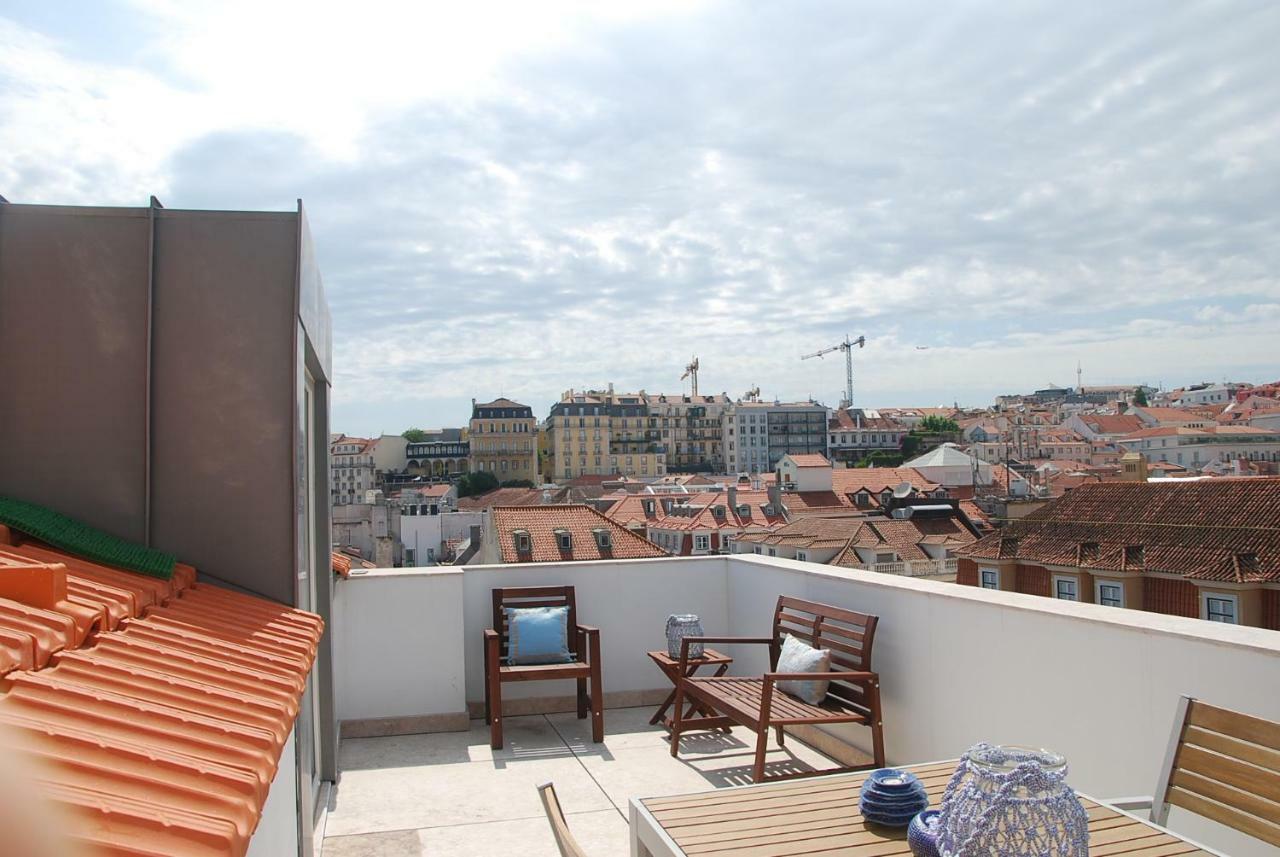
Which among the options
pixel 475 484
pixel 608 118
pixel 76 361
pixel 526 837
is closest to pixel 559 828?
pixel 76 361

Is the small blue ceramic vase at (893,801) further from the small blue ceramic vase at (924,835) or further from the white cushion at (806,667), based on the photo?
the white cushion at (806,667)

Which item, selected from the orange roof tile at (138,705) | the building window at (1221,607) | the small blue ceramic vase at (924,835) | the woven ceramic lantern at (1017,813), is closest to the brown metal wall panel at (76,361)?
the orange roof tile at (138,705)

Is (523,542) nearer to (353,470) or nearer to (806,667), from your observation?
(806,667)

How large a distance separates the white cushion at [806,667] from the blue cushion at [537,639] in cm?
150

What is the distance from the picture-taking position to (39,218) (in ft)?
10.3

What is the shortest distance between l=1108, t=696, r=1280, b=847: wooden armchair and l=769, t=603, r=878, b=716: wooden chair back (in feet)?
6.96

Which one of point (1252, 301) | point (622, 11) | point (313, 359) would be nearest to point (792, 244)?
point (622, 11)

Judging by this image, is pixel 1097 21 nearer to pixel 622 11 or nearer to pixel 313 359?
pixel 622 11

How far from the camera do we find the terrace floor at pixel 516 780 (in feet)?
13.6

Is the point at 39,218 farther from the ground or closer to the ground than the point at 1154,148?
closer to the ground

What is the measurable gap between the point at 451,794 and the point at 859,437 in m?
109

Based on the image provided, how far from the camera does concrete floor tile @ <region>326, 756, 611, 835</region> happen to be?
439 cm

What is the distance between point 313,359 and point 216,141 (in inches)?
71.8

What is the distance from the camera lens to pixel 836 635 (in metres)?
4.95
